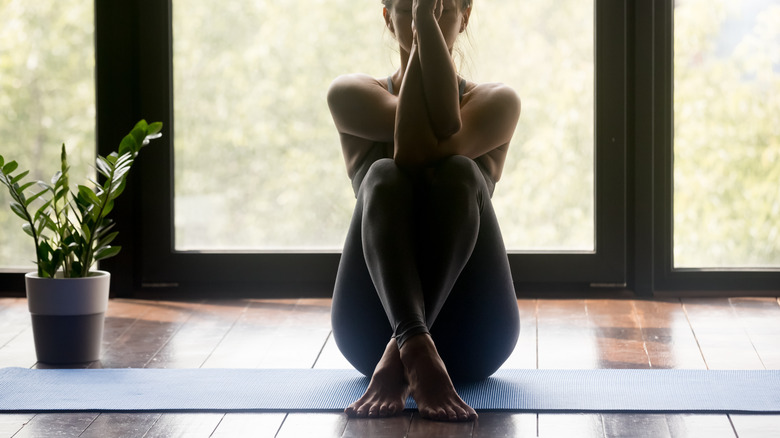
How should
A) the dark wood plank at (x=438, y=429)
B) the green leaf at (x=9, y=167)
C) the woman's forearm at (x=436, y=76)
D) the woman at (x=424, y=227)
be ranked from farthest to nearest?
1. the green leaf at (x=9, y=167)
2. the woman's forearm at (x=436, y=76)
3. the woman at (x=424, y=227)
4. the dark wood plank at (x=438, y=429)

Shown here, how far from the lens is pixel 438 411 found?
5.85ft

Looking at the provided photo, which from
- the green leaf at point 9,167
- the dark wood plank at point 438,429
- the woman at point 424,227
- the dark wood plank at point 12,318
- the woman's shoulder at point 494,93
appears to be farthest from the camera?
the dark wood plank at point 12,318

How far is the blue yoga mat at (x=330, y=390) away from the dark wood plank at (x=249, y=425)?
0.04 metres

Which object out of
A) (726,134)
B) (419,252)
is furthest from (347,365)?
(726,134)

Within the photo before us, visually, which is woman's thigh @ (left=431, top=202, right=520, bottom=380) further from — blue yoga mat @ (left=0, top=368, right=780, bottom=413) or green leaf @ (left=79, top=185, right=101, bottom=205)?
green leaf @ (left=79, top=185, right=101, bottom=205)

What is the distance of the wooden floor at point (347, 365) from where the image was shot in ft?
5.79

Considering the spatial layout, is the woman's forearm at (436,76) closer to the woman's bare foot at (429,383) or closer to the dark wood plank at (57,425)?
the woman's bare foot at (429,383)

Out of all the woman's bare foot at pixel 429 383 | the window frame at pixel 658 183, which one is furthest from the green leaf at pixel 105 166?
the window frame at pixel 658 183

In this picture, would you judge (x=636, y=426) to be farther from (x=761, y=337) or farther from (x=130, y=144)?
(x=130, y=144)

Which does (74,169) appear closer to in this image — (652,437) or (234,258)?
(234,258)

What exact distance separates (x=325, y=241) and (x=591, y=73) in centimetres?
101

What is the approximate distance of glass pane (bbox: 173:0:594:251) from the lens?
3.26m

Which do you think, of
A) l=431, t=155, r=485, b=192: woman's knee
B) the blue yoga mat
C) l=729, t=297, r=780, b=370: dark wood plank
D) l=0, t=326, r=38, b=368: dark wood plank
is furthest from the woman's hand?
l=0, t=326, r=38, b=368: dark wood plank

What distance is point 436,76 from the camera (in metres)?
1.96
